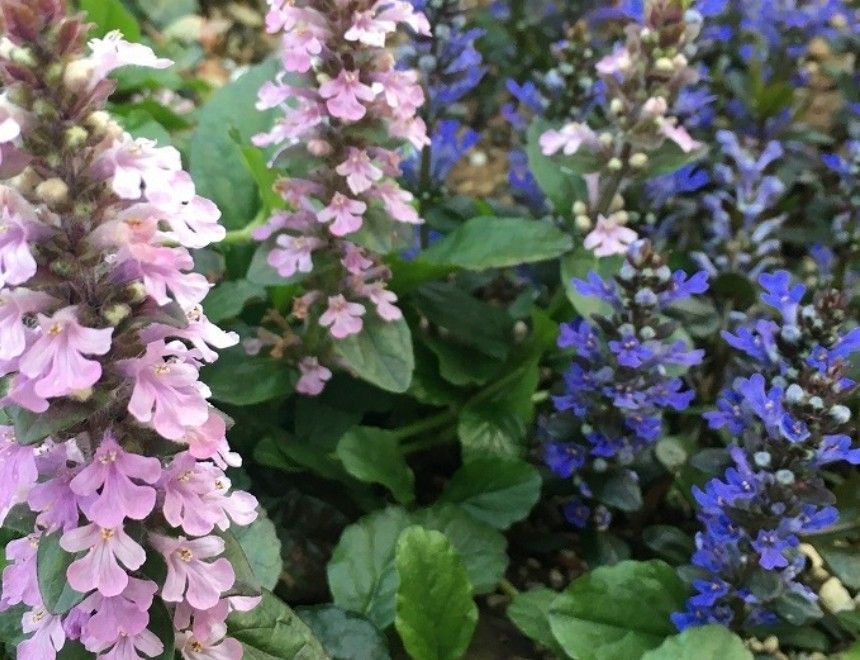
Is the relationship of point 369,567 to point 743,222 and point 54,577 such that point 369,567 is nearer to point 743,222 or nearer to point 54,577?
point 54,577

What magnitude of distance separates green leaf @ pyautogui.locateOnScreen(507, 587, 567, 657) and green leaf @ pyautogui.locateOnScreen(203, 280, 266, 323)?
30.0 inches

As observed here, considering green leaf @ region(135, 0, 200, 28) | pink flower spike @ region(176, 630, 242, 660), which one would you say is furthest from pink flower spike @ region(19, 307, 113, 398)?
green leaf @ region(135, 0, 200, 28)

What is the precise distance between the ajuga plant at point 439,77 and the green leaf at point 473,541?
→ 80 centimetres

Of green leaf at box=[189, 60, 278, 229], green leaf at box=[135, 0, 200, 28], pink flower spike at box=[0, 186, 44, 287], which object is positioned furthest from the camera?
green leaf at box=[135, 0, 200, 28]

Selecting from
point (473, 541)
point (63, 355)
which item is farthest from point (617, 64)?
point (63, 355)

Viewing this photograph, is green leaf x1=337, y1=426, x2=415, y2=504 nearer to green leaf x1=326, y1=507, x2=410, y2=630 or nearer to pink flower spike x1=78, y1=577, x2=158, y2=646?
green leaf x1=326, y1=507, x2=410, y2=630

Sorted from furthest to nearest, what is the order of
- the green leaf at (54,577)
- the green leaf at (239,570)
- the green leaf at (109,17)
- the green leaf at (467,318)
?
the green leaf at (109,17)
the green leaf at (467,318)
the green leaf at (239,570)
the green leaf at (54,577)

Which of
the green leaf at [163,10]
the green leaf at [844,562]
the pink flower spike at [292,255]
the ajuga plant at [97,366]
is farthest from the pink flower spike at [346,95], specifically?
the green leaf at [163,10]

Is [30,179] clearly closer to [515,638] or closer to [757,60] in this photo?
[515,638]

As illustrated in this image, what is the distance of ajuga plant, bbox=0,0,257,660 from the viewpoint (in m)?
0.91

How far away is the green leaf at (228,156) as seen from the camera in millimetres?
2072

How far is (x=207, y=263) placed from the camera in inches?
78.2

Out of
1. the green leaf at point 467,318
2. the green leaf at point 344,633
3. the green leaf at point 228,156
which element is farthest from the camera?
the green leaf at point 228,156

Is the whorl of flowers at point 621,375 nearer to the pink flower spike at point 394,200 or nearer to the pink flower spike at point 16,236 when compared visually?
the pink flower spike at point 394,200
